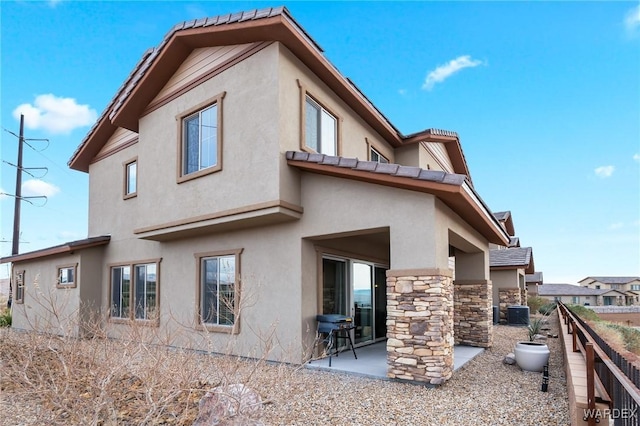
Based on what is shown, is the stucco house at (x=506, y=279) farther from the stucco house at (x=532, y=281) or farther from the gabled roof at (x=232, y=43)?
the stucco house at (x=532, y=281)

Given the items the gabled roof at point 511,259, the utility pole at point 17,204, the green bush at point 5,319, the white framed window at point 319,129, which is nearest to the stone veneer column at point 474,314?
the white framed window at point 319,129

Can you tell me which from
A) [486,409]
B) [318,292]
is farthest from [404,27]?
[486,409]

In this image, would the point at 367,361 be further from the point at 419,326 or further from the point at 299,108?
the point at 299,108

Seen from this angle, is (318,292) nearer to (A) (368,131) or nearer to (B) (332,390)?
(B) (332,390)

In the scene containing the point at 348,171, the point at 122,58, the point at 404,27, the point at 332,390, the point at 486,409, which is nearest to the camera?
the point at 486,409

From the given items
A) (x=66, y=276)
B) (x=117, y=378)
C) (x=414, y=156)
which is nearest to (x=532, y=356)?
(x=117, y=378)

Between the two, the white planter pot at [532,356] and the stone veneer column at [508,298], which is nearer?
the white planter pot at [532,356]

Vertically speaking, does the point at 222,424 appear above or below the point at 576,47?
below

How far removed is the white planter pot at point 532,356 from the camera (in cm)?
803

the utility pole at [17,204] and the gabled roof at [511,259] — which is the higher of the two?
the utility pole at [17,204]

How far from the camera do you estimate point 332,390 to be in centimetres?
672

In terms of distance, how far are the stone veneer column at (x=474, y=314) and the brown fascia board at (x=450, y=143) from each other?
4.74 metres

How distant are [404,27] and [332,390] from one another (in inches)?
486

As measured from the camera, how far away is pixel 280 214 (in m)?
8.38
